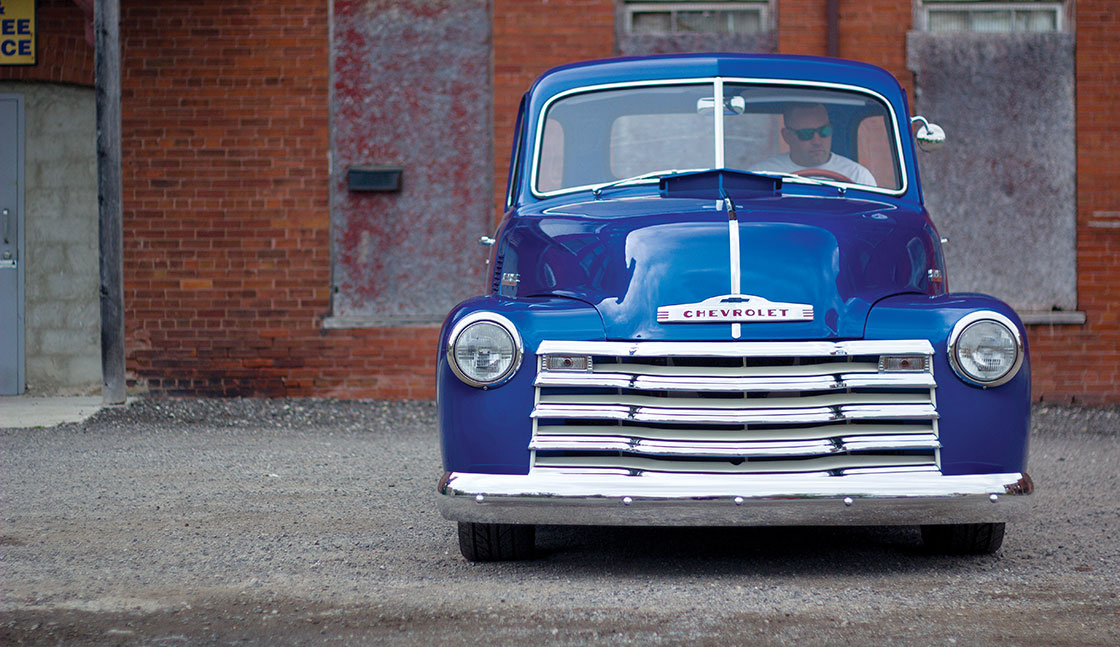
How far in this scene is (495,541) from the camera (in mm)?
4418

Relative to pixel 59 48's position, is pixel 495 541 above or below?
below

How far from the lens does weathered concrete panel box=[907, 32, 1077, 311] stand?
33.2ft

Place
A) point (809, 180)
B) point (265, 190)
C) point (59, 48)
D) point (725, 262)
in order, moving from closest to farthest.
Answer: point (725, 262) < point (809, 180) < point (265, 190) < point (59, 48)

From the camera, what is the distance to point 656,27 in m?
10.2

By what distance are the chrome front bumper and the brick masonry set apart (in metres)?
6.07

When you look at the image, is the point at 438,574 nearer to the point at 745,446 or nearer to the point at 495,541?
the point at 495,541

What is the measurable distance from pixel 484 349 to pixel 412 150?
20.5ft

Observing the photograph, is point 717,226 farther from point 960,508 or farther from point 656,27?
point 656,27

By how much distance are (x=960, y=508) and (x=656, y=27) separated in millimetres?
6872

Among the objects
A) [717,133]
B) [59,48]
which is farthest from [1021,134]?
[59,48]

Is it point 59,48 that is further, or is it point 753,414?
point 59,48

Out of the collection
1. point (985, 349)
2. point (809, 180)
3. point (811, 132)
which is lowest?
point (985, 349)

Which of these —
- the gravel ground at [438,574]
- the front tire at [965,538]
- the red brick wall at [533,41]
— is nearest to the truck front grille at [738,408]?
the gravel ground at [438,574]

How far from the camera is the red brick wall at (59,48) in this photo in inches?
402
